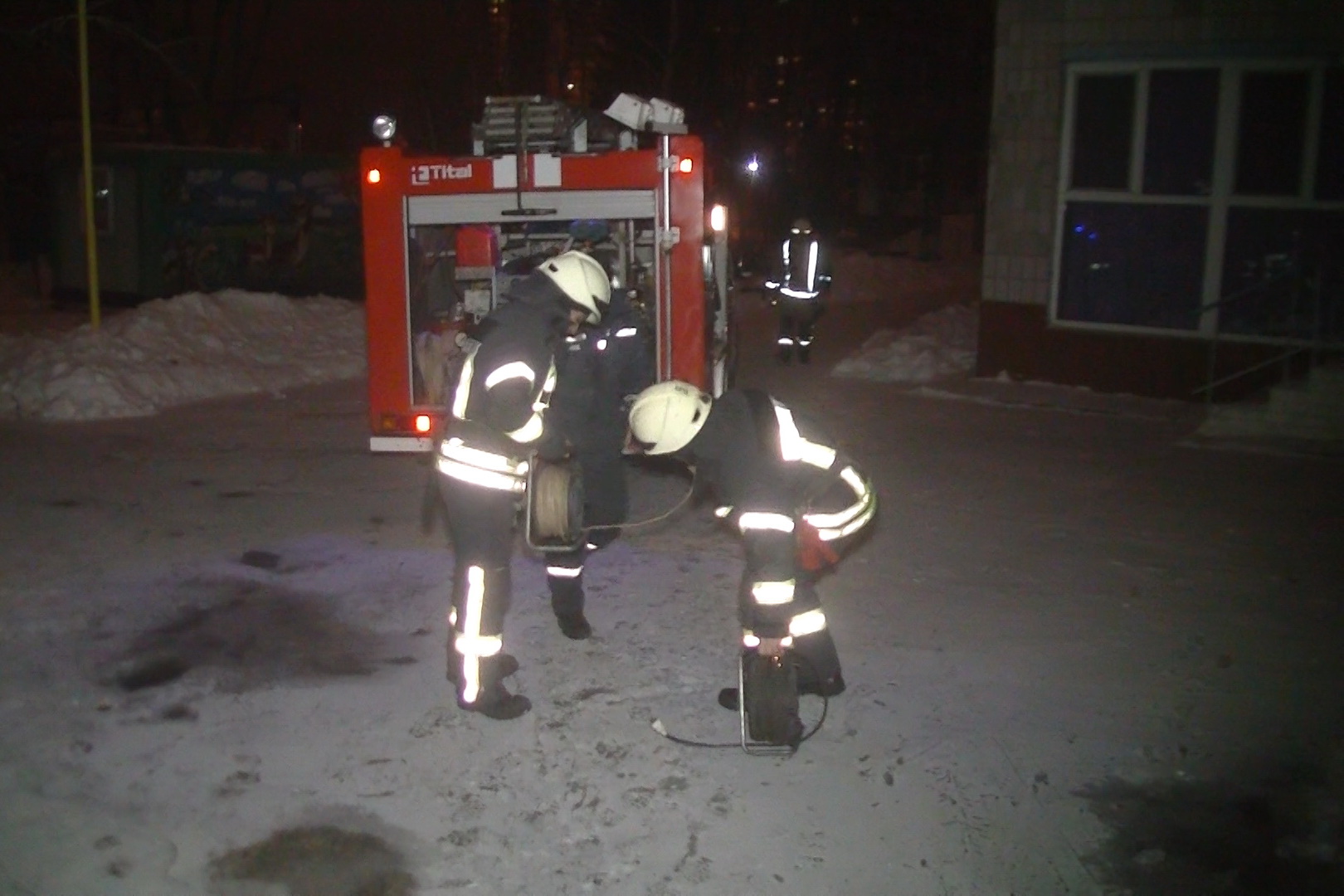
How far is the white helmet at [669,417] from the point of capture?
5.02m

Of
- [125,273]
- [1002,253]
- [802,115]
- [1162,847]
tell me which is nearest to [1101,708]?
[1162,847]

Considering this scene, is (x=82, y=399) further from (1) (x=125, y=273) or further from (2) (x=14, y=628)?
(1) (x=125, y=273)

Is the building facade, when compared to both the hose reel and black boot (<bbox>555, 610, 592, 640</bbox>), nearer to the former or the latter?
black boot (<bbox>555, 610, 592, 640</bbox>)

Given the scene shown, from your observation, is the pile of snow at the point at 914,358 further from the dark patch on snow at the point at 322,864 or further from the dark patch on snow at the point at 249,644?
the dark patch on snow at the point at 322,864

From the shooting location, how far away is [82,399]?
480 inches

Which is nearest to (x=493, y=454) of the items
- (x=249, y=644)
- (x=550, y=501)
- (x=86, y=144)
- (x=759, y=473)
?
(x=550, y=501)

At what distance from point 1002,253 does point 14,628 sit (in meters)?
10.6

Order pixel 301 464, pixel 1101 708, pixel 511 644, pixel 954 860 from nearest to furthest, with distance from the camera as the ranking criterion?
pixel 954 860, pixel 1101 708, pixel 511 644, pixel 301 464

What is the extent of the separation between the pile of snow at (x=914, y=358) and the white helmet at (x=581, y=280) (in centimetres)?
915

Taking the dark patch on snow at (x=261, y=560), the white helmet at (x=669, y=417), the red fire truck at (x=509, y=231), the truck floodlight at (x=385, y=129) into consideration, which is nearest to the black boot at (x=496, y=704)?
the white helmet at (x=669, y=417)

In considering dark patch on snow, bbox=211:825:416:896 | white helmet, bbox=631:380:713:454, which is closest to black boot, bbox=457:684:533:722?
dark patch on snow, bbox=211:825:416:896

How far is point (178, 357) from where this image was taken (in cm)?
1438

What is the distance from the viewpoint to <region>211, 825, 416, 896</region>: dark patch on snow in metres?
4.24

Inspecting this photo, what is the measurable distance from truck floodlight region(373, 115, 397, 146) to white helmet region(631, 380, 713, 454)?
4.81 meters
